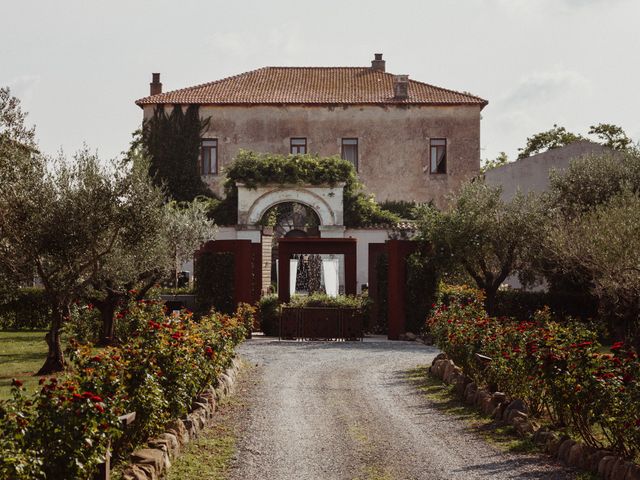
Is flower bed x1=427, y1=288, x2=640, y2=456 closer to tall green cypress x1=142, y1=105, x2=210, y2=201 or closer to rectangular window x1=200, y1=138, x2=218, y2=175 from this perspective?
tall green cypress x1=142, y1=105, x2=210, y2=201

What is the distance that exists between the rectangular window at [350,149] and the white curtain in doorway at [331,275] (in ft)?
38.8

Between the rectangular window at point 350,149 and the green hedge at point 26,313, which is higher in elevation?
the rectangular window at point 350,149

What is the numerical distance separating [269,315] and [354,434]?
14350 mm

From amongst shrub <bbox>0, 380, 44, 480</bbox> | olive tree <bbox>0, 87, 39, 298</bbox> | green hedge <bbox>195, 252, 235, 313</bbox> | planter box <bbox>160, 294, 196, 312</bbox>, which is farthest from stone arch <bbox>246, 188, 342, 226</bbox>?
shrub <bbox>0, 380, 44, 480</bbox>

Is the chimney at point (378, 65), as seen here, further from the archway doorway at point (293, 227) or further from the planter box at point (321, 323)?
the planter box at point (321, 323)

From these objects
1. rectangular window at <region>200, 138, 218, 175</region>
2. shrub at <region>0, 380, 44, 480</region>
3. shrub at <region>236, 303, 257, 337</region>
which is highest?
rectangular window at <region>200, 138, 218, 175</region>

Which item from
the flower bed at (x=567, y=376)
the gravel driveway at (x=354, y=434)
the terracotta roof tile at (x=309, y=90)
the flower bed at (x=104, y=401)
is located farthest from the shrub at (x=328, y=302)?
the terracotta roof tile at (x=309, y=90)

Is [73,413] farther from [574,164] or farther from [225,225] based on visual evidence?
[225,225]

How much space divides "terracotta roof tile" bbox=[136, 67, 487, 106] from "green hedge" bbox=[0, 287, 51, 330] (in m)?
17.1

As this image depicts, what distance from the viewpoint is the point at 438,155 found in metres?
43.7

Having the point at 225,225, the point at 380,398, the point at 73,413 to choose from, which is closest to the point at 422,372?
the point at 380,398

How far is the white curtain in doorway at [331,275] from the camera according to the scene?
104ft

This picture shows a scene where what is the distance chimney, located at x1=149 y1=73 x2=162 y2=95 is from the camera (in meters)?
46.2

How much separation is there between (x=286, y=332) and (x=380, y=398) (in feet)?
33.8
